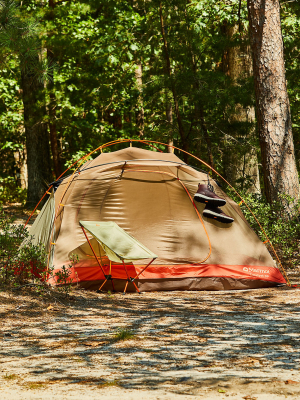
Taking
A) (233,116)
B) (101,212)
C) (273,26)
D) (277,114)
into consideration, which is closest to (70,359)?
(101,212)

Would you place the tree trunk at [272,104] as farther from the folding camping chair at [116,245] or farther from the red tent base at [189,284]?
the folding camping chair at [116,245]

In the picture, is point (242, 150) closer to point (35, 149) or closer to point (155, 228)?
point (155, 228)

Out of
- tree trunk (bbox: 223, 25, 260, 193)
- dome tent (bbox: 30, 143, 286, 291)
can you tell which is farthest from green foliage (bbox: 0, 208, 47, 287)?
tree trunk (bbox: 223, 25, 260, 193)

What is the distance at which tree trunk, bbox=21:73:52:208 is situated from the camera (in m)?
13.7

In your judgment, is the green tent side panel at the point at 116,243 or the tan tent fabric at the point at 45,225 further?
the tan tent fabric at the point at 45,225

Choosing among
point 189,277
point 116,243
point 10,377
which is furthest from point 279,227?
point 10,377

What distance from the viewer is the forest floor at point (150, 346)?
2867 millimetres

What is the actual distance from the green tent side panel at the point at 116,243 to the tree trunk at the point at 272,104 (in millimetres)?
3015

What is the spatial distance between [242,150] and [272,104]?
7.58ft

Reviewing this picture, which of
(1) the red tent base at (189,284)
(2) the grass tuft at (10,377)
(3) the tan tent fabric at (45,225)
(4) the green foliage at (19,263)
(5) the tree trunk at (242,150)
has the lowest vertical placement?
(1) the red tent base at (189,284)

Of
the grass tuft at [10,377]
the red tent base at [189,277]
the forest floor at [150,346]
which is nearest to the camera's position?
the forest floor at [150,346]

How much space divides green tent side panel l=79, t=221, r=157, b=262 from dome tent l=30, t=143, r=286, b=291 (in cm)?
47

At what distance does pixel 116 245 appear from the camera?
18.7ft

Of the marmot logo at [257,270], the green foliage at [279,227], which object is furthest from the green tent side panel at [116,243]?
the green foliage at [279,227]
